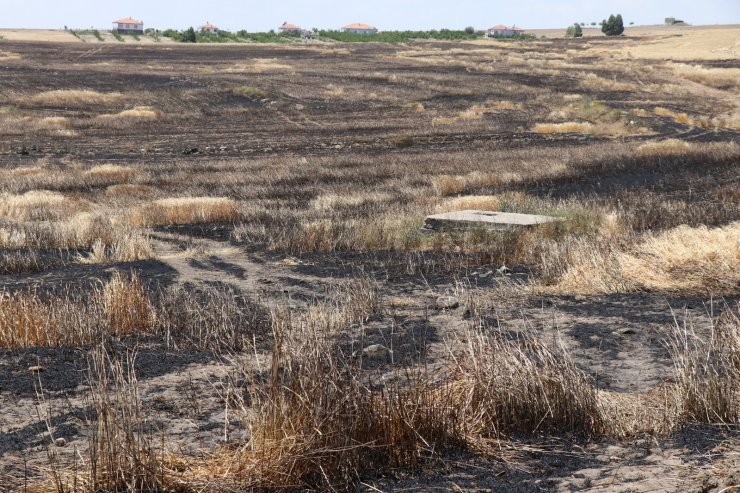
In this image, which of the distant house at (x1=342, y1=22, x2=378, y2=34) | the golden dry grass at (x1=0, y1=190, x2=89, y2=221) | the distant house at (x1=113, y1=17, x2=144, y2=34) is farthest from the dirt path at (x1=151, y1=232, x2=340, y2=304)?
the distant house at (x1=342, y1=22, x2=378, y2=34)

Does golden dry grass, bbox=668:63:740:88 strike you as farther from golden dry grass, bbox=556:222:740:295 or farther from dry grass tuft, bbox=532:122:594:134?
golden dry grass, bbox=556:222:740:295

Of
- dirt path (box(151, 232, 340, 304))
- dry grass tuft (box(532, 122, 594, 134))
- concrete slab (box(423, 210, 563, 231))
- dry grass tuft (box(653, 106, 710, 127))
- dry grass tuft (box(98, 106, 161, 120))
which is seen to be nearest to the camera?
dirt path (box(151, 232, 340, 304))

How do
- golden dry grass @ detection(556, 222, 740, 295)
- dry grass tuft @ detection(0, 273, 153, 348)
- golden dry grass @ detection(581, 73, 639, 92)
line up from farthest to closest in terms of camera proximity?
1. golden dry grass @ detection(581, 73, 639, 92)
2. golden dry grass @ detection(556, 222, 740, 295)
3. dry grass tuft @ detection(0, 273, 153, 348)

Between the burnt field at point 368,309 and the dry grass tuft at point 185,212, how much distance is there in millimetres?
77

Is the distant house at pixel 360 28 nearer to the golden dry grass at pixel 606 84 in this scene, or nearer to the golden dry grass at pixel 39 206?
the golden dry grass at pixel 606 84

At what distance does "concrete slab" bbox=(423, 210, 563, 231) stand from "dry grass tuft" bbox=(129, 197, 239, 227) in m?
5.28

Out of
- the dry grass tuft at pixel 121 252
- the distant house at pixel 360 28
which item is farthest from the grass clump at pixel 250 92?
the distant house at pixel 360 28

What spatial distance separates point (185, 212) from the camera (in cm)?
1938

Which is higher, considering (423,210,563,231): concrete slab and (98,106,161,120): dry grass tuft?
(98,106,161,120): dry grass tuft

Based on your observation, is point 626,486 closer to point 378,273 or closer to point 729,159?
point 378,273

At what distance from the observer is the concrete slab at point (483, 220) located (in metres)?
15.6

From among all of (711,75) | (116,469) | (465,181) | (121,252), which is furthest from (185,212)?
(711,75)

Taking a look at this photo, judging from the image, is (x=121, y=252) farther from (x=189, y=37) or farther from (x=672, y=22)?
(x=672, y=22)

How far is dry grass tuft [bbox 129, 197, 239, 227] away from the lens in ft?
62.0
